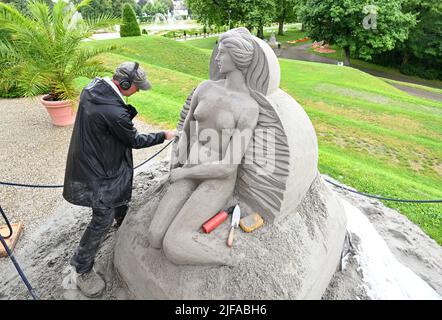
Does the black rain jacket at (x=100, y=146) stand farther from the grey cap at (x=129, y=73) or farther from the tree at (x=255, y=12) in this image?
the tree at (x=255, y=12)

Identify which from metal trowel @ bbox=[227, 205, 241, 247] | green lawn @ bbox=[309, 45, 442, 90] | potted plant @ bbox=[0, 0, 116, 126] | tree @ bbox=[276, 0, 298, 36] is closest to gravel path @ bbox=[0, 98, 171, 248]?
potted plant @ bbox=[0, 0, 116, 126]

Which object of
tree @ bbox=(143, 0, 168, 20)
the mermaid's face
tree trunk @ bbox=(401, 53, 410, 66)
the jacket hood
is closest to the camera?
the jacket hood

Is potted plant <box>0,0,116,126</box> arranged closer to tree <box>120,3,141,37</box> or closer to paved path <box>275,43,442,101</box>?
tree <box>120,3,141,37</box>

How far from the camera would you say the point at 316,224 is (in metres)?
3.22

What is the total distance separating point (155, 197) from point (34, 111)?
729cm

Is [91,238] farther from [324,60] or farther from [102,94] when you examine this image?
[324,60]

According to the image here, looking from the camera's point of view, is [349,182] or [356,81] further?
[356,81]

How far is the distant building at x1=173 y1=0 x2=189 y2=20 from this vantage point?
76269 millimetres

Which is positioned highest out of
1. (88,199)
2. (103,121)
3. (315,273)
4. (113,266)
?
(103,121)

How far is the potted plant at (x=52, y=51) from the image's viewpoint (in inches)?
285

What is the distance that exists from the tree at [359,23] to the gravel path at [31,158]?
1756cm

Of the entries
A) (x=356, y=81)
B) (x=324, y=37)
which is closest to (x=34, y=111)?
(x=356, y=81)

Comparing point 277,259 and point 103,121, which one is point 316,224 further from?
point 103,121
